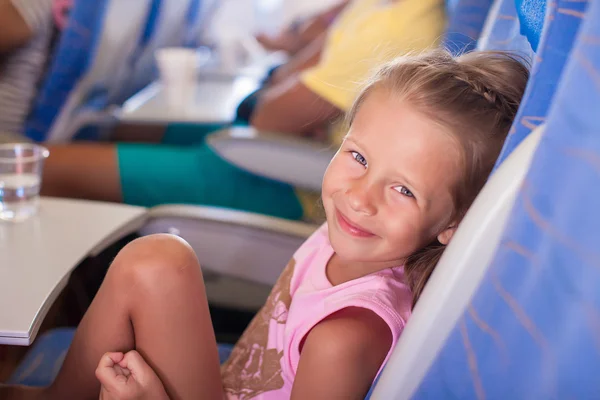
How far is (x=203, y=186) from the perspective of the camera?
150 centimetres

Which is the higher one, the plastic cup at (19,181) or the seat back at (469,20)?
the seat back at (469,20)

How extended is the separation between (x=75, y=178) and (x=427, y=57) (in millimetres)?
985

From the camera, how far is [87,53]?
A: 1.68 m

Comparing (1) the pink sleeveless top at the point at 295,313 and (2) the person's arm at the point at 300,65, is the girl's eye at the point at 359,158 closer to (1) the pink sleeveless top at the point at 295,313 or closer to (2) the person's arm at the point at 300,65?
(1) the pink sleeveless top at the point at 295,313

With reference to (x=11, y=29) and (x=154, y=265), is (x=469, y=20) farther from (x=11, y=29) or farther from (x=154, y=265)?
(x=11, y=29)

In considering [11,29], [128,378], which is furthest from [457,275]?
[11,29]

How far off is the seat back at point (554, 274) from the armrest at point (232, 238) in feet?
2.19

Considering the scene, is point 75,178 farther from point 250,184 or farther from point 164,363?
point 164,363

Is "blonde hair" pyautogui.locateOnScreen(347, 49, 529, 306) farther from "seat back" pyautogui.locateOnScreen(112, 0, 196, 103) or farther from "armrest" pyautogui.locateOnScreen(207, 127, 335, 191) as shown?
"seat back" pyautogui.locateOnScreen(112, 0, 196, 103)

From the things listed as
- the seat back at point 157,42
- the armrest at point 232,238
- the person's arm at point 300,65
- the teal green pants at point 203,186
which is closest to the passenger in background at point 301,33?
the seat back at point 157,42

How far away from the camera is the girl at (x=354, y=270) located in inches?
27.7

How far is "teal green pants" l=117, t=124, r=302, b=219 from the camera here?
1.49 m

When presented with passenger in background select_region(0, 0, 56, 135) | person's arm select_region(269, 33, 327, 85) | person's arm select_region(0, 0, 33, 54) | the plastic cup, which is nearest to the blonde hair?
the plastic cup

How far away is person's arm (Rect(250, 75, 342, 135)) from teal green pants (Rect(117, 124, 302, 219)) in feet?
0.54
